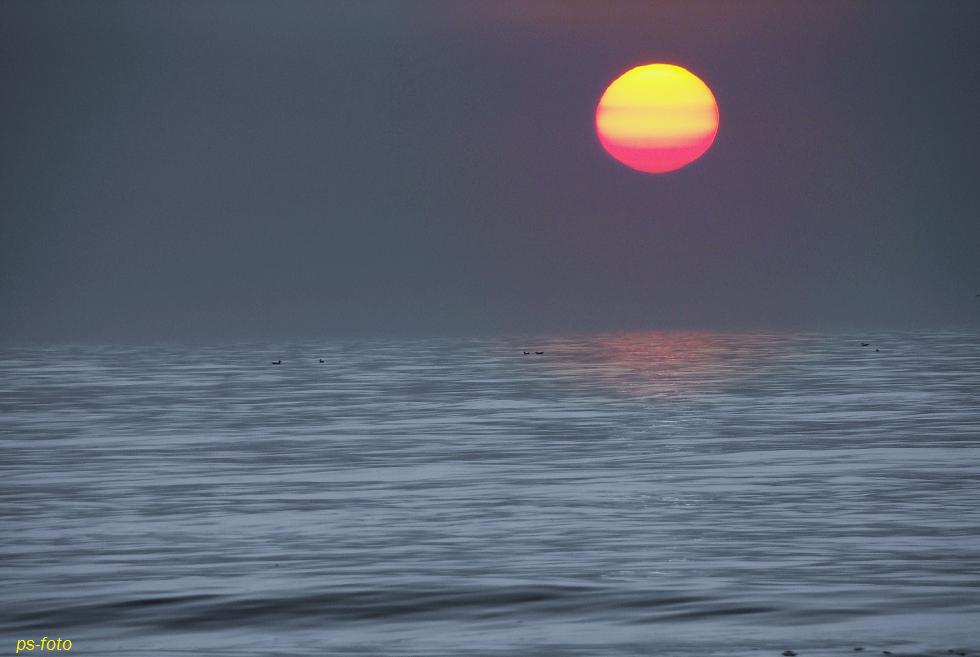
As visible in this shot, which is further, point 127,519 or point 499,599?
point 127,519

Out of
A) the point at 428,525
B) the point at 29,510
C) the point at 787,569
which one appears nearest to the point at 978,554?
the point at 787,569

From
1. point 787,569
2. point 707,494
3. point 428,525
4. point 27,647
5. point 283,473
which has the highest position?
point 283,473

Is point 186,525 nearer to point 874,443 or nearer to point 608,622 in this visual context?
point 608,622

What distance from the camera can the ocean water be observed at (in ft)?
56.5

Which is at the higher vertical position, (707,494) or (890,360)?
(890,360)

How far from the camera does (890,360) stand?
110188 millimetres

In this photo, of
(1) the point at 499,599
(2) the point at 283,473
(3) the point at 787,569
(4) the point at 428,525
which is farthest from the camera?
(2) the point at 283,473

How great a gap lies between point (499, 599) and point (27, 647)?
5.08 meters

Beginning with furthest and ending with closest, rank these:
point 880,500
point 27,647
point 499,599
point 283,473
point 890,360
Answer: point 890,360
point 283,473
point 880,500
point 499,599
point 27,647

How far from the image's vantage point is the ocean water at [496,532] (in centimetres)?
1722

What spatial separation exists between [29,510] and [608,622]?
13352 mm

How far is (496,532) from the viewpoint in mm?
24281

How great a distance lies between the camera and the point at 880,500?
27.7 m

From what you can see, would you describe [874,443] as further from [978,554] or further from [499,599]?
[499,599]
